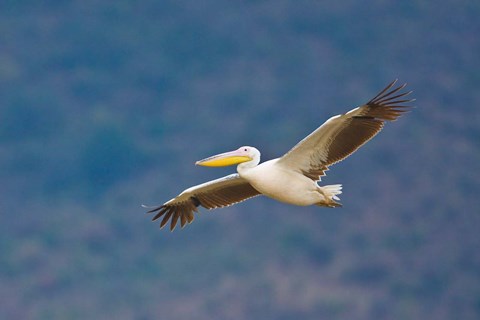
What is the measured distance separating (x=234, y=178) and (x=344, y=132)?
Result: 5.62 feet

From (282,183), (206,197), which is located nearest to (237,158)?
(282,183)

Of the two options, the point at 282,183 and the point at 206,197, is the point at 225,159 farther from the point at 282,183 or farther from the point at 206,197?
the point at 206,197

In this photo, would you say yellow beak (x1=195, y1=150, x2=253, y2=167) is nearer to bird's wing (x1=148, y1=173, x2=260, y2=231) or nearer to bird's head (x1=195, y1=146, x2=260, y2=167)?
bird's head (x1=195, y1=146, x2=260, y2=167)

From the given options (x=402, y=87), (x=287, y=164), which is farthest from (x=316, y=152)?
(x=402, y=87)

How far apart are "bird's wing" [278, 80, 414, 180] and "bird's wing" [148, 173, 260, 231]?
1.12 meters

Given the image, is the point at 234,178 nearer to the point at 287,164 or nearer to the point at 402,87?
the point at 287,164

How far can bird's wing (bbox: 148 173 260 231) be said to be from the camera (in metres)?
14.0

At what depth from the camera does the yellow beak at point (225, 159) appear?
12867 millimetres

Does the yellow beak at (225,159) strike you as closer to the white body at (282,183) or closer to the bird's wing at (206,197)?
the white body at (282,183)

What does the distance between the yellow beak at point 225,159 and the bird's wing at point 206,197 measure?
23.0 inches

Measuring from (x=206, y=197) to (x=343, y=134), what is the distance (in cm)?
239

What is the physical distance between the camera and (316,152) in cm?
1286

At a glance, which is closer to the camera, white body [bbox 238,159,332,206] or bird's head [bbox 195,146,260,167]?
white body [bbox 238,159,332,206]

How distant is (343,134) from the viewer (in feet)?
41.7
